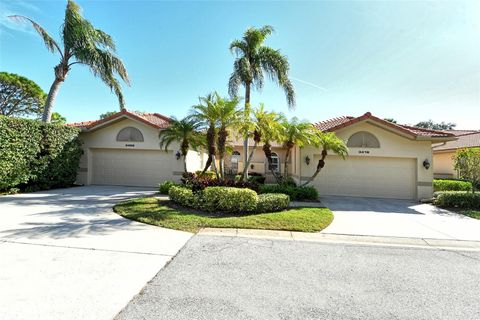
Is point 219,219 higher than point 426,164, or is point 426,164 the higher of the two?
point 426,164

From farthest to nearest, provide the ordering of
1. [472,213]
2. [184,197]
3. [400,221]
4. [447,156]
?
[447,156], [472,213], [184,197], [400,221]

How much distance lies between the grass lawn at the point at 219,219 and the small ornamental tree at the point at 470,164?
25.3 ft

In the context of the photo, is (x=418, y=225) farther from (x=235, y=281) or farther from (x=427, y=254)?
(x=235, y=281)

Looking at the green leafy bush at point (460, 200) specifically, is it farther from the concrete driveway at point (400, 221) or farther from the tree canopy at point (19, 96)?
the tree canopy at point (19, 96)

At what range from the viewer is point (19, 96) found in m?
26.7

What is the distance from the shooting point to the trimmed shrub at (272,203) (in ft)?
27.3

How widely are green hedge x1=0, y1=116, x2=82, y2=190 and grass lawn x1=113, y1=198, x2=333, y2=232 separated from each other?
685cm

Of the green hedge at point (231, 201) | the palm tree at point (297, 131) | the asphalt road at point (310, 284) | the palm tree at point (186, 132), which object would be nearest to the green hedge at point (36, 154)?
the palm tree at point (186, 132)

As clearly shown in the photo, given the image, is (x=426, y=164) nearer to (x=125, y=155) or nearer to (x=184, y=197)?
(x=184, y=197)

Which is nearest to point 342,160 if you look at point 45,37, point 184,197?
point 184,197

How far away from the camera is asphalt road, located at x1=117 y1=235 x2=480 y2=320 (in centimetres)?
298

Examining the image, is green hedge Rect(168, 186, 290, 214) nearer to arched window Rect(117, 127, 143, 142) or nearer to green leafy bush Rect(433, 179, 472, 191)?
arched window Rect(117, 127, 143, 142)

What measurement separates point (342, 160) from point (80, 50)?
16139mm

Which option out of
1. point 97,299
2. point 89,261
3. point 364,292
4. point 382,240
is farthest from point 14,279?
point 382,240
